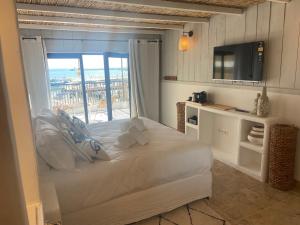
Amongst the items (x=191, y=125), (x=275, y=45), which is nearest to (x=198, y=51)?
(x=191, y=125)

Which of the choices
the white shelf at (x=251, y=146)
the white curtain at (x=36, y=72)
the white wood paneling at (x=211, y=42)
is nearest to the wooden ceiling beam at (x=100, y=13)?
the white wood paneling at (x=211, y=42)

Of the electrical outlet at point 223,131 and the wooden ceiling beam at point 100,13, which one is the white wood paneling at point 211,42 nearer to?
the wooden ceiling beam at point 100,13

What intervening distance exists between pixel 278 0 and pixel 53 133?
2.79m

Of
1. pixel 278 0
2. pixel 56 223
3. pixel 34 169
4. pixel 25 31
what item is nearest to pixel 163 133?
pixel 56 223

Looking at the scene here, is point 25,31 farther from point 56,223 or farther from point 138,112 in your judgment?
point 56,223

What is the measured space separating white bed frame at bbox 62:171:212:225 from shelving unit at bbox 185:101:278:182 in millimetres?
825

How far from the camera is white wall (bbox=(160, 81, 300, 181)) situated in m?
2.65

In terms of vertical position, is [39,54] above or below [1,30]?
above

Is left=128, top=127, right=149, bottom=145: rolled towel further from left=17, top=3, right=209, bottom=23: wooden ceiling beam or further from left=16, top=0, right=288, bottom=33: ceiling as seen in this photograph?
left=17, top=3, right=209, bottom=23: wooden ceiling beam

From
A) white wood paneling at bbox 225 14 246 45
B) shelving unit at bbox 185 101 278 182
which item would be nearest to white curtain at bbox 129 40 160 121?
A: shelving unit at bbox 185 101 278 182

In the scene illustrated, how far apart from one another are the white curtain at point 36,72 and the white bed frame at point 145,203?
2864 mm

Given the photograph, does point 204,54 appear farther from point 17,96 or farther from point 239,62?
point 17,96

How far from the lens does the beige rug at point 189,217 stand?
2098mm

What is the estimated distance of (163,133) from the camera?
109 inches
